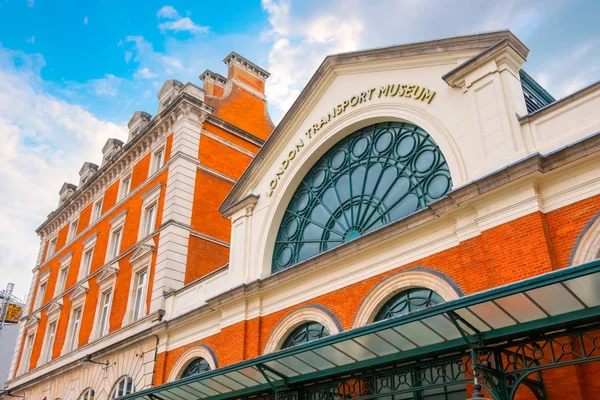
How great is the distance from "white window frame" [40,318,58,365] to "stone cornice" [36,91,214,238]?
20.8ft

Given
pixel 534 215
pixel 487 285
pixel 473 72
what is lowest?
pixel 487 285

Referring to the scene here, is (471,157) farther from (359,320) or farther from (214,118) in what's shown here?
(214,118)

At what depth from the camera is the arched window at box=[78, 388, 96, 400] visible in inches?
920

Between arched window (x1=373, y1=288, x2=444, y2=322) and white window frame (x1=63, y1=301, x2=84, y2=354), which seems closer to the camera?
arched window (x1=373, y1=288, x2=444, y2=322)

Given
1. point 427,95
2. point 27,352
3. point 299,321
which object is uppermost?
point 427,95

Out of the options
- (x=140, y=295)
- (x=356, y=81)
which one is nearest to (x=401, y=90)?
(x=356, y=81)

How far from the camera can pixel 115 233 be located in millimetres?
27625

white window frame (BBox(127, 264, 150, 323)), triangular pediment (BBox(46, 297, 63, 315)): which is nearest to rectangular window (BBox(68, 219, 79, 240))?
triangular pediment (BBox(46, 297, 63, 315))

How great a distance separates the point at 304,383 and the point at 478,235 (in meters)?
4.95

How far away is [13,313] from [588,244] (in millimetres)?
52694

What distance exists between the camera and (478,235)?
481 inches

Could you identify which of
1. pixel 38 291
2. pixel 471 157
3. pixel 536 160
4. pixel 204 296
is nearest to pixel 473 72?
pixel 471 157

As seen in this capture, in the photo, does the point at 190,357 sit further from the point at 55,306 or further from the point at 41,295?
the point at 41,295

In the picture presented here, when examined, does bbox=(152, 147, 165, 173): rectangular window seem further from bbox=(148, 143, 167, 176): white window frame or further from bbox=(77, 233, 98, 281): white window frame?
bbox=(77, 233, 98, 281): white window frame
